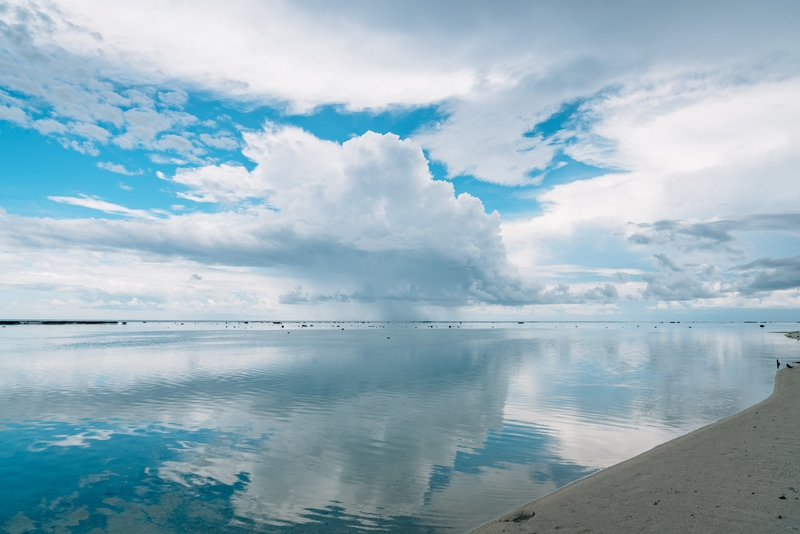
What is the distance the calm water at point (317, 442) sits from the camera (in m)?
14.8

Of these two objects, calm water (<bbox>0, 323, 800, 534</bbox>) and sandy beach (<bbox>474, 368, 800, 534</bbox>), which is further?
calm water (<bbox>0, 323, 800, 534</bbox>)

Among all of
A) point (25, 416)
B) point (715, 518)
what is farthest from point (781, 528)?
point (25, 416)

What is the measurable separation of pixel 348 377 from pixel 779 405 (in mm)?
35638

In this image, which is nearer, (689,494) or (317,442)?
(689,494)

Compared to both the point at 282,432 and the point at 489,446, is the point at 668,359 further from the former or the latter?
the point at 282,432

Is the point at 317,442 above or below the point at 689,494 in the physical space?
below

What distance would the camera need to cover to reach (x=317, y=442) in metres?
22.7

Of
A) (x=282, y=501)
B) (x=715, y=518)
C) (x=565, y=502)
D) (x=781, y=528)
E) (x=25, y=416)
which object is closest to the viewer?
(x=781, y=528)

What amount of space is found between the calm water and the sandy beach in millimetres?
2082

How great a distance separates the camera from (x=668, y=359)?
218 ft

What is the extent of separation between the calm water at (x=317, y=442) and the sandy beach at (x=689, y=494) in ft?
6.83

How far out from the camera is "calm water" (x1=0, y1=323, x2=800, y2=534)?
14828 mm

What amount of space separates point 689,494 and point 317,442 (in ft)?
53.2

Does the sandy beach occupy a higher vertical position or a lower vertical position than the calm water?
higher
